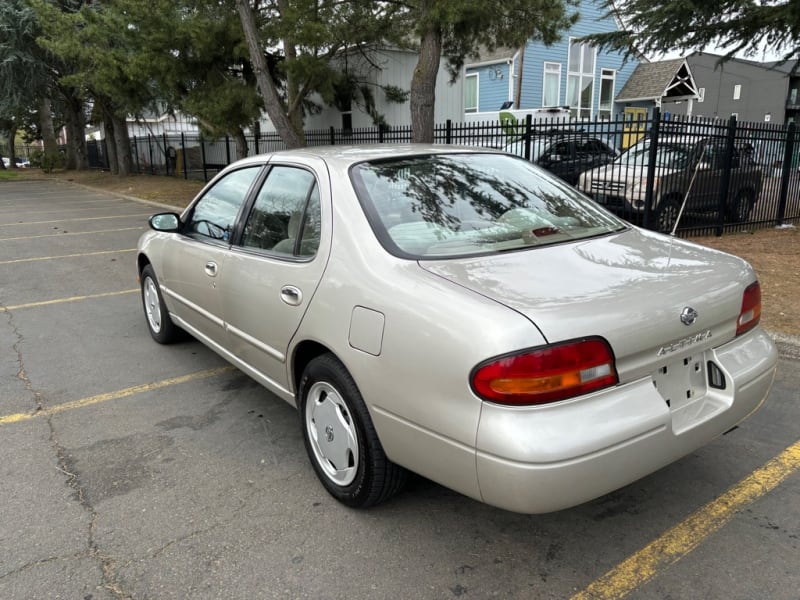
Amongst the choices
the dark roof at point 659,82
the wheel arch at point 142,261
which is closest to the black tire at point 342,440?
the wheel arch at point 142,261

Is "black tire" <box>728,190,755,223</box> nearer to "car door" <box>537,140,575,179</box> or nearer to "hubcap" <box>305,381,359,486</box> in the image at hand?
"car door" <box>537,140,575,179</box>

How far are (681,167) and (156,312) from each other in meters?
7.62

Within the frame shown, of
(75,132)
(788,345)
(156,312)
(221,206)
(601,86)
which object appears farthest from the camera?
(75,132)

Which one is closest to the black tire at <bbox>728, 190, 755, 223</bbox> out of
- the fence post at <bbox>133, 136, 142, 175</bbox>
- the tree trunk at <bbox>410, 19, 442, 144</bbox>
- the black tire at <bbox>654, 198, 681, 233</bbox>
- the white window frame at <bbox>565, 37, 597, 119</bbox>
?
the black tire at <bbox>654, 198, 681, 233</bbox>

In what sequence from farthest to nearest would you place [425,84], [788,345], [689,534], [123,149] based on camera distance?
[123,149]
[425,84]
[788,345]
[689,534]

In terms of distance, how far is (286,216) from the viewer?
337 centimetres

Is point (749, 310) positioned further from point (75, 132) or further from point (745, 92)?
point (745, 92)

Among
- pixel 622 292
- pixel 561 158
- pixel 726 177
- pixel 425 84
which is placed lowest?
pixel 622 292

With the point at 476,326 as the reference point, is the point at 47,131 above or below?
above

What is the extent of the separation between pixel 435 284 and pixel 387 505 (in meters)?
1.21

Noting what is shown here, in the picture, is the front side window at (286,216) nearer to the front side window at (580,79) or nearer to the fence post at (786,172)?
the fence post at (786,172)

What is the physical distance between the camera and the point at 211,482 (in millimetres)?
3211

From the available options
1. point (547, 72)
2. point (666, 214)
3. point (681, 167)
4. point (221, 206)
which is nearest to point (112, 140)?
point (547, 72)

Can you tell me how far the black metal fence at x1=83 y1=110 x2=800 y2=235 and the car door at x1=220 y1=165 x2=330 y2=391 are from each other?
258 inches
